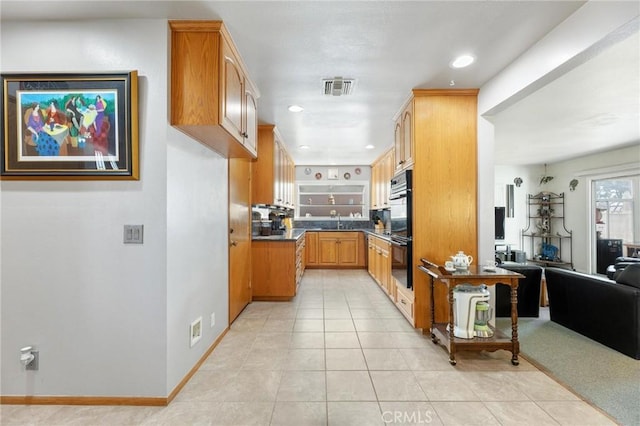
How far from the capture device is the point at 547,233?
22.6ft

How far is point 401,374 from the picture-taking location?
2.25 meters

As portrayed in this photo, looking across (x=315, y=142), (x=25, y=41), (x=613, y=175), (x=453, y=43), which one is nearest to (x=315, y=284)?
(x=315, y=142)

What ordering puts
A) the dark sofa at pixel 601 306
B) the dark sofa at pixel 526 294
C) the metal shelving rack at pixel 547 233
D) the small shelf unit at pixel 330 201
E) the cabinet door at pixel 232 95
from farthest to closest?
the small shelf unit at pixel 330 201, the metal shelving rack at pixel 547 233, the dark sofa at pixel 526 294, the dark sofa at pixel 601 306, the cabinet door at pixel 232 95

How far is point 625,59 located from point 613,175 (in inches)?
177

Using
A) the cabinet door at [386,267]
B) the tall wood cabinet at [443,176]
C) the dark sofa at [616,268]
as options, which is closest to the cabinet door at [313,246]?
the cabinet door at [386,267]

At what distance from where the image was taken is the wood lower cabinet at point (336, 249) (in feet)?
21.6


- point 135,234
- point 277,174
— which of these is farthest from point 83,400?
point 277,174

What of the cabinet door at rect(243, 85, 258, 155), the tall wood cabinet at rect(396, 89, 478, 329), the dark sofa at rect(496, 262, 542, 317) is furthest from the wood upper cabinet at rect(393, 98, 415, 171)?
the dark sofa at rect(496, 262, 542, 317)

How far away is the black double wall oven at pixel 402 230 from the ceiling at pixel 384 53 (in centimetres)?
93

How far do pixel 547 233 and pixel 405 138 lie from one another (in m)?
5.74

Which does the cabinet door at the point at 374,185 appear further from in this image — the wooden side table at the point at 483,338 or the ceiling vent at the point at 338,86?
the wooden side table at the point at 483,338

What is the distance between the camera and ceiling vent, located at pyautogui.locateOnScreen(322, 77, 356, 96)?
2.74 m

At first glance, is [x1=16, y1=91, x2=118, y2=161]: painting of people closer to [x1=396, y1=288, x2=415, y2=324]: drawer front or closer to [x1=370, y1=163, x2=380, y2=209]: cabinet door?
[x1=396, y1=288, x2=415, y2=324]: drawer front

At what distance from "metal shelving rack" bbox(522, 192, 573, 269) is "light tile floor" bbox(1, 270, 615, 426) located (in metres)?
5.44
